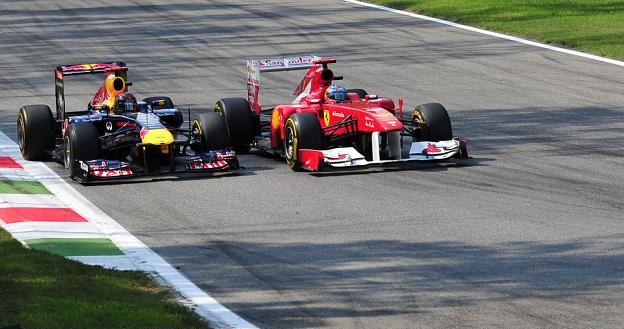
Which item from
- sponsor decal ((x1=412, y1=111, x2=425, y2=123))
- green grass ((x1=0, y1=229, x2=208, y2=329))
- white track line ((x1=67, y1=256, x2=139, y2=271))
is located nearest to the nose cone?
sponsor decal ((x1=412, y1=111, x2=425, y2=123))

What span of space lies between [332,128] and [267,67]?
1959 millimetres

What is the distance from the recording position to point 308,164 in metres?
18.2

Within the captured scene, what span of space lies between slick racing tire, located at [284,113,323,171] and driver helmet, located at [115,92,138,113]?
2.35 metres

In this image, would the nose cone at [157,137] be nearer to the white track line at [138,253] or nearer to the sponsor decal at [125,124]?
the sponsor decal at [125,124]

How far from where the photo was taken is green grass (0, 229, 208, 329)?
10703 millimetres

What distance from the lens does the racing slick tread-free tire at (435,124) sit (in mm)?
18906

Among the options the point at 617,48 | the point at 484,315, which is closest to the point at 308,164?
the point at 484,315

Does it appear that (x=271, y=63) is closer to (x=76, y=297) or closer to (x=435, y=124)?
(x=435, y=124)

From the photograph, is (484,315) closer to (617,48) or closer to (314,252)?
(314,252)

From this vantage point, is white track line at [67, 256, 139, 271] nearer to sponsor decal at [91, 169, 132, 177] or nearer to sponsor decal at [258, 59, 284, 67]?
sponsor decal at [91, 169, 132, 177]

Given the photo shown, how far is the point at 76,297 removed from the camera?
11.5 m

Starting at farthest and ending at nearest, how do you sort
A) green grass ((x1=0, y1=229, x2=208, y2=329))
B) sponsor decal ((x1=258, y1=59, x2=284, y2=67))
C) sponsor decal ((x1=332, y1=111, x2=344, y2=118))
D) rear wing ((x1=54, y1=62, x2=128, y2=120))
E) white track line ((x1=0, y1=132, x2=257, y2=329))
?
sponsor decal ((x1=258, y1=59, x2=284, y2=67)) → rear wing ((x1=54, y1=62, x2=128, y2=120)) → sponsor decal ((x1=332, y1=111, x2=344, y2=118)) → white track line ((x1=0, y1=132, x2=257, y2=329)) → green grass ((x1=0, y1=229, x2=208, y2=329))

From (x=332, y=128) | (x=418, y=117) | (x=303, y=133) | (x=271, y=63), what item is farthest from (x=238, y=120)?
(x=418, y=117)

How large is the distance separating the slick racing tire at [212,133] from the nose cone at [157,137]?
879 millimetres
